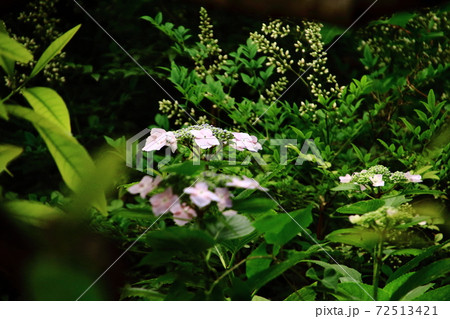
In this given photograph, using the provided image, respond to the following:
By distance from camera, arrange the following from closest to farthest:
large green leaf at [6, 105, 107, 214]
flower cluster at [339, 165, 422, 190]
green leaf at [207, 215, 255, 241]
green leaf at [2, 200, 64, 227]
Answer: green leaf at [2, 200, 64, 227], large green leaf at [6, 105, 107, 214], green leaf at [207, 215, 255, 241], flower cluster at [339, 165, 422, 190]

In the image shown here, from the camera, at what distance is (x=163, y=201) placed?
0.55m

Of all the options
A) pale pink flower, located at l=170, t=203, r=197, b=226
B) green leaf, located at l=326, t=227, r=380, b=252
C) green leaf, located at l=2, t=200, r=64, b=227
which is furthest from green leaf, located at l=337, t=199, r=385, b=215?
green leaf, located at l=2, t=200, r=64, b=227

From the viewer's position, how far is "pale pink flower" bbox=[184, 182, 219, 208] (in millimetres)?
525

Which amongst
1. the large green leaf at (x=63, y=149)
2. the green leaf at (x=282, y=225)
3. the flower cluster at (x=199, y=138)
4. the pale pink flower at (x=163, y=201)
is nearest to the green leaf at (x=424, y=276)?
the green leaf at (x=282, y=225)

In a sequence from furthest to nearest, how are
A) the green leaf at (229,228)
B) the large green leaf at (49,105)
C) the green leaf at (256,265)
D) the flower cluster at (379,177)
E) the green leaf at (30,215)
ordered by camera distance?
the flower cluster at (379,177)
the green leaf at (256,265)
the green leaf at (229,228)
the large green leaf at (49,105)
the green leaf at (30,215)

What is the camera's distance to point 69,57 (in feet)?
6.95

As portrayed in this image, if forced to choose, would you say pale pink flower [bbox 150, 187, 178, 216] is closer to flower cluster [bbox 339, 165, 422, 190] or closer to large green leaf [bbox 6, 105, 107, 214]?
large green leaf [bbox 6, 105, 107, 214]

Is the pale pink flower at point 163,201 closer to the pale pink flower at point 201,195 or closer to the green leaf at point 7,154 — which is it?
the pale pink flower at point 201,195

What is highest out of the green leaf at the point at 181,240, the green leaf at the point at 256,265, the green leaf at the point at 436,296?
the green leaf at the point at 181,240

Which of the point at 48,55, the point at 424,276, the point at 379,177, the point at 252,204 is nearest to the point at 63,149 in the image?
the point at 48,55

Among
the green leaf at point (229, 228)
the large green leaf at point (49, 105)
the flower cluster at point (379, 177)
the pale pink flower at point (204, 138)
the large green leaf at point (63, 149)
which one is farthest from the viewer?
the flower cluster at point (379, 177)

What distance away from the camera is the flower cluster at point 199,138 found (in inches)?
32.3

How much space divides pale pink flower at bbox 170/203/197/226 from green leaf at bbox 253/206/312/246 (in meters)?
0.08

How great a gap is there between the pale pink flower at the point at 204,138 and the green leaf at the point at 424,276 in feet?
1.31
